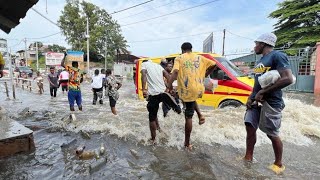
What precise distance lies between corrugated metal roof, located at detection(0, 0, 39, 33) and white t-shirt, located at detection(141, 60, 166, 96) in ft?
7.23

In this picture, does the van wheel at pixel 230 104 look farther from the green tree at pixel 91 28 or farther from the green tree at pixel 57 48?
the green tree at pixel 57 48

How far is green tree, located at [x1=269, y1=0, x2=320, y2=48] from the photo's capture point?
26.0 meters

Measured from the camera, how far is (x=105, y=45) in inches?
1971

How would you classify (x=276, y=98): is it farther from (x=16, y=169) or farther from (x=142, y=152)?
(x=16, y=169)

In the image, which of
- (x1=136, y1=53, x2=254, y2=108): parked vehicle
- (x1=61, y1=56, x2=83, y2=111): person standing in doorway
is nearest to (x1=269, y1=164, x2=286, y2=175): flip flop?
(x1=136, y1=53, x2=254, y2=108): parked vehicle

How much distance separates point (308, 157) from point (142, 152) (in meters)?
2.77

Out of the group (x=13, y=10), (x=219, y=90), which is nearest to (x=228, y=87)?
(x=219, y=90)

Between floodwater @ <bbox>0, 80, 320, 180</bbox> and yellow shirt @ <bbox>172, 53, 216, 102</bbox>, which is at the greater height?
yellow shirt @ <bbox>172, 53, 216, 102</bbox>

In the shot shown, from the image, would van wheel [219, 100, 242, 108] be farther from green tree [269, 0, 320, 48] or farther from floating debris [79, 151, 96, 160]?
green tree [269, 0, 320, 48]

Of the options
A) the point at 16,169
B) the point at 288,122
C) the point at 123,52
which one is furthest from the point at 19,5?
the point at 123,52

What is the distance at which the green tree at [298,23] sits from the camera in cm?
2597

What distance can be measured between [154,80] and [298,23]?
27710mm

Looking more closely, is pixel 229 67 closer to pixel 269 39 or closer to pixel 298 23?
pixel 269 39

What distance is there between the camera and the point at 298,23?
28156 mm
